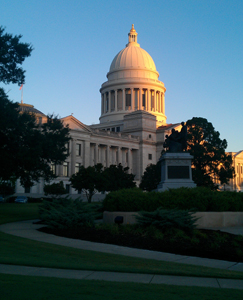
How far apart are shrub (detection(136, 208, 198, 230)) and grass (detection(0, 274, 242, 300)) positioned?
8.15m

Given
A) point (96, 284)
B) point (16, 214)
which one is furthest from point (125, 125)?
point (96, 284)

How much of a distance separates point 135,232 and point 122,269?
6776 mm

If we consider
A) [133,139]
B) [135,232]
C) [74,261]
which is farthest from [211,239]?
[133,139]

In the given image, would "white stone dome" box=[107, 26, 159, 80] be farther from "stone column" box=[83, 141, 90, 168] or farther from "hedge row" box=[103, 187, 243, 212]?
"hedge row" box=[103, 187, 243, 212]

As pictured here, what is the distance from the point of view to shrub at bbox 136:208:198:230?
14.8 meters

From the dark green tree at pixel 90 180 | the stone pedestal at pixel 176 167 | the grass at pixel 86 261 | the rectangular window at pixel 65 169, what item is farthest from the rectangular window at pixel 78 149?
the grass at pixel 86 261

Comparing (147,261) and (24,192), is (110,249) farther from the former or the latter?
(24,192)

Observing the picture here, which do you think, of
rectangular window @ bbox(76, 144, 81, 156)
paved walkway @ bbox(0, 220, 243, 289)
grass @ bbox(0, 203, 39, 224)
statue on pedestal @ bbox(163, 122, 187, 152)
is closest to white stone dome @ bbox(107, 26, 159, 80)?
rectangular window @ bbox(76, 144, 81, 156)

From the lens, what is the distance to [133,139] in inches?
3802

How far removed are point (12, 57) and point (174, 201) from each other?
1769cm

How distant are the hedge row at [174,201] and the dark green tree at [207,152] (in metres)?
34.6

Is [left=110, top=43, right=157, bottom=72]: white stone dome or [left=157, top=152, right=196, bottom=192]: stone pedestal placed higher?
[left=110, top=43, right=157, bottom=72]: white stone dome

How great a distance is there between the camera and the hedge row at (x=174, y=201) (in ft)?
60.2

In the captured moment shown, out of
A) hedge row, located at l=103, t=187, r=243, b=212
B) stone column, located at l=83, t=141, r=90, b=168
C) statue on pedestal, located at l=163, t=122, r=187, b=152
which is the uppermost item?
stone column, located at l=83, t=141, r=90, b=168
